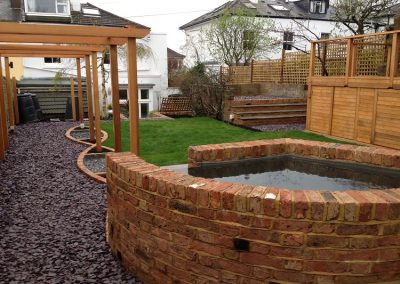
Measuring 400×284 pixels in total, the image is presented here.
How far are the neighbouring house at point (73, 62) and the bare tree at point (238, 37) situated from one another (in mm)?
3615

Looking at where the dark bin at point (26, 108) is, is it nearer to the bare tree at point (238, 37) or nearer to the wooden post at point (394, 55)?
the bare tree at point (238, 37)

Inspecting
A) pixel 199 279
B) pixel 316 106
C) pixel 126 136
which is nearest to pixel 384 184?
pixel 199 279

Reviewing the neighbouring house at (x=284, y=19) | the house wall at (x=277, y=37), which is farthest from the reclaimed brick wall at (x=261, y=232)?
the neighbouring house at (x=284, y=19)

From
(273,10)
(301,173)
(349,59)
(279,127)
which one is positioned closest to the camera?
(301,173)

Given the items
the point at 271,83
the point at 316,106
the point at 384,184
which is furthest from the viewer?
the point at 271,83

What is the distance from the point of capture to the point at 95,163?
7.80 m

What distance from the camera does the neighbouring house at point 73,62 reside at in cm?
2075

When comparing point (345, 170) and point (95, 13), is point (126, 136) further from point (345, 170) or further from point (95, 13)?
point (95, 13)

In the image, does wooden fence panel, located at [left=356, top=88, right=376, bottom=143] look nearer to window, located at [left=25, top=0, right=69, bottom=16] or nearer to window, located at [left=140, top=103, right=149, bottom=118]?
window, located at [left=140, top=103, right=149, bottom=118]

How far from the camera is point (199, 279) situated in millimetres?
2834

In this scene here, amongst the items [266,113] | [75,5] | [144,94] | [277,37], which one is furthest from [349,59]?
[75,5]

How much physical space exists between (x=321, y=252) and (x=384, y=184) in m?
2.09

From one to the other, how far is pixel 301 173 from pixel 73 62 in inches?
767

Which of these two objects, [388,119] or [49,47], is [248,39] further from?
[49,47]
